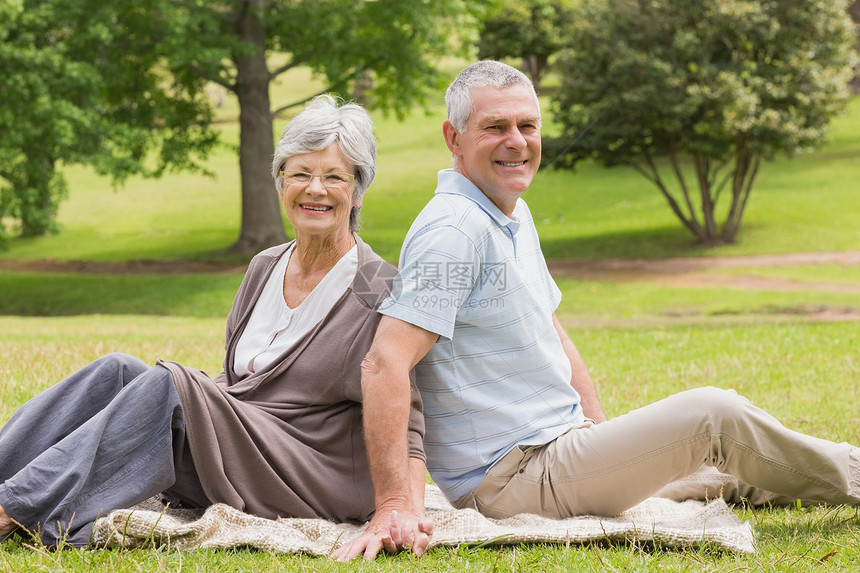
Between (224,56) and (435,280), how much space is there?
50.1 feet

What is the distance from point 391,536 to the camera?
128 inches

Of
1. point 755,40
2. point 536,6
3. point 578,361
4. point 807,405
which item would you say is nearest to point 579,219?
point 755,40

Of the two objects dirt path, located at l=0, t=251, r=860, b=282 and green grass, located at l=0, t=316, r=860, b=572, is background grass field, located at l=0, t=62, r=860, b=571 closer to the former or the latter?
green grass, located at l=0, t=316, r=860, b=572

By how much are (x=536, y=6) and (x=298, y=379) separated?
35.0m

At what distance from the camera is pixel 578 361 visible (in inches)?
166

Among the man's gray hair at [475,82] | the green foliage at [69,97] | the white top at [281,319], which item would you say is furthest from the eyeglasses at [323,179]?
the green foliage at [69,97]

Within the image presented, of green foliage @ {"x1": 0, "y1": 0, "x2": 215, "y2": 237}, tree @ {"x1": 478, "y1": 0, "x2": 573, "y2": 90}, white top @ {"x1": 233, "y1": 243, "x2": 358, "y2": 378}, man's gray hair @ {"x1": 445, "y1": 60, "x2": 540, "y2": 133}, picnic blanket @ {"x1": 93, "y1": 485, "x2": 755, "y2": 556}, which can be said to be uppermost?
tree @ {"x1": 478, "y1": 0, "x2": 573, "y2": 90}

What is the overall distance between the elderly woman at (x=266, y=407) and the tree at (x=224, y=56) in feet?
45.9

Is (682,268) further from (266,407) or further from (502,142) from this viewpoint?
(266,407)

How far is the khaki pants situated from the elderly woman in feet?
1.53

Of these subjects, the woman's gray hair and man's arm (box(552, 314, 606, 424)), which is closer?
the woman's gray hair

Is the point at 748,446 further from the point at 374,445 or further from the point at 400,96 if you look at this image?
the point at 400,96

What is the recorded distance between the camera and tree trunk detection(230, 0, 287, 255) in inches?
789

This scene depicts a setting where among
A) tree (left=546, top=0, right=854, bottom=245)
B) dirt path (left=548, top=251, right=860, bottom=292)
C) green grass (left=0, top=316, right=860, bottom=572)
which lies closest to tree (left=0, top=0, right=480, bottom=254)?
tree (left=546, top=0, right=854, bottom=245)
